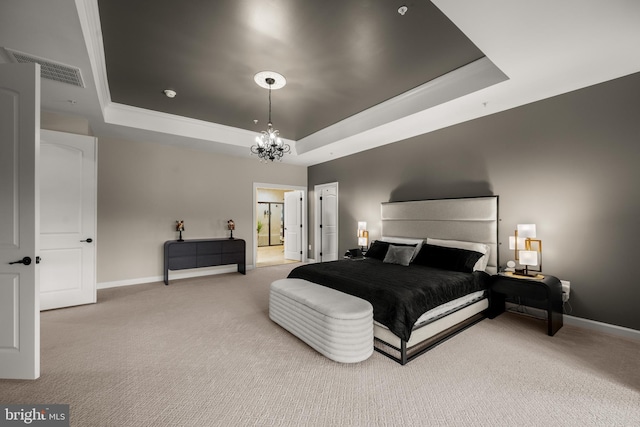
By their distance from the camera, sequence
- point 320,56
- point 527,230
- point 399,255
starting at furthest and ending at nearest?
1. point 399,255
2. point 527,230
3. point 320,56

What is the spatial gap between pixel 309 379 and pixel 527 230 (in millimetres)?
3086

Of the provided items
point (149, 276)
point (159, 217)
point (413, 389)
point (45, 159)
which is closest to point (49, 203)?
point (45, 159)

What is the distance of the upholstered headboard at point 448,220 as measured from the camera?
378 centimetres

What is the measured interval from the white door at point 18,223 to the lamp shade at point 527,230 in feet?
16.1

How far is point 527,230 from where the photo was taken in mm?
3303

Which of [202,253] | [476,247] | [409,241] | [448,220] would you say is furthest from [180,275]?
[476,247]

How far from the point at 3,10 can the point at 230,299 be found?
3708mm

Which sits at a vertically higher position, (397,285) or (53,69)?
(53,69)

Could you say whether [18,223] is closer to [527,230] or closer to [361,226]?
[361,226]

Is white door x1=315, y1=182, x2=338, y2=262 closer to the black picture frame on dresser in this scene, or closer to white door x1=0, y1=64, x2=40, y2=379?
the black picture frame on dresser

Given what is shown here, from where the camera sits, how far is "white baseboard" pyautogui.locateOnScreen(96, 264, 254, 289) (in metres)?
4.91

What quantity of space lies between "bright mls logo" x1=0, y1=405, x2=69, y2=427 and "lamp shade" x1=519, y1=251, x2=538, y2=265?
14.2 feet

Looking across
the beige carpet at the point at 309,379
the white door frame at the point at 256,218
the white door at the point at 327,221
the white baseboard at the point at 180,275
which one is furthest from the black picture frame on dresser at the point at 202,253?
the white door at the point at 327,221

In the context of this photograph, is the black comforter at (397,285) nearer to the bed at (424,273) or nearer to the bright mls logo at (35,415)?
the bed at (424,273)
